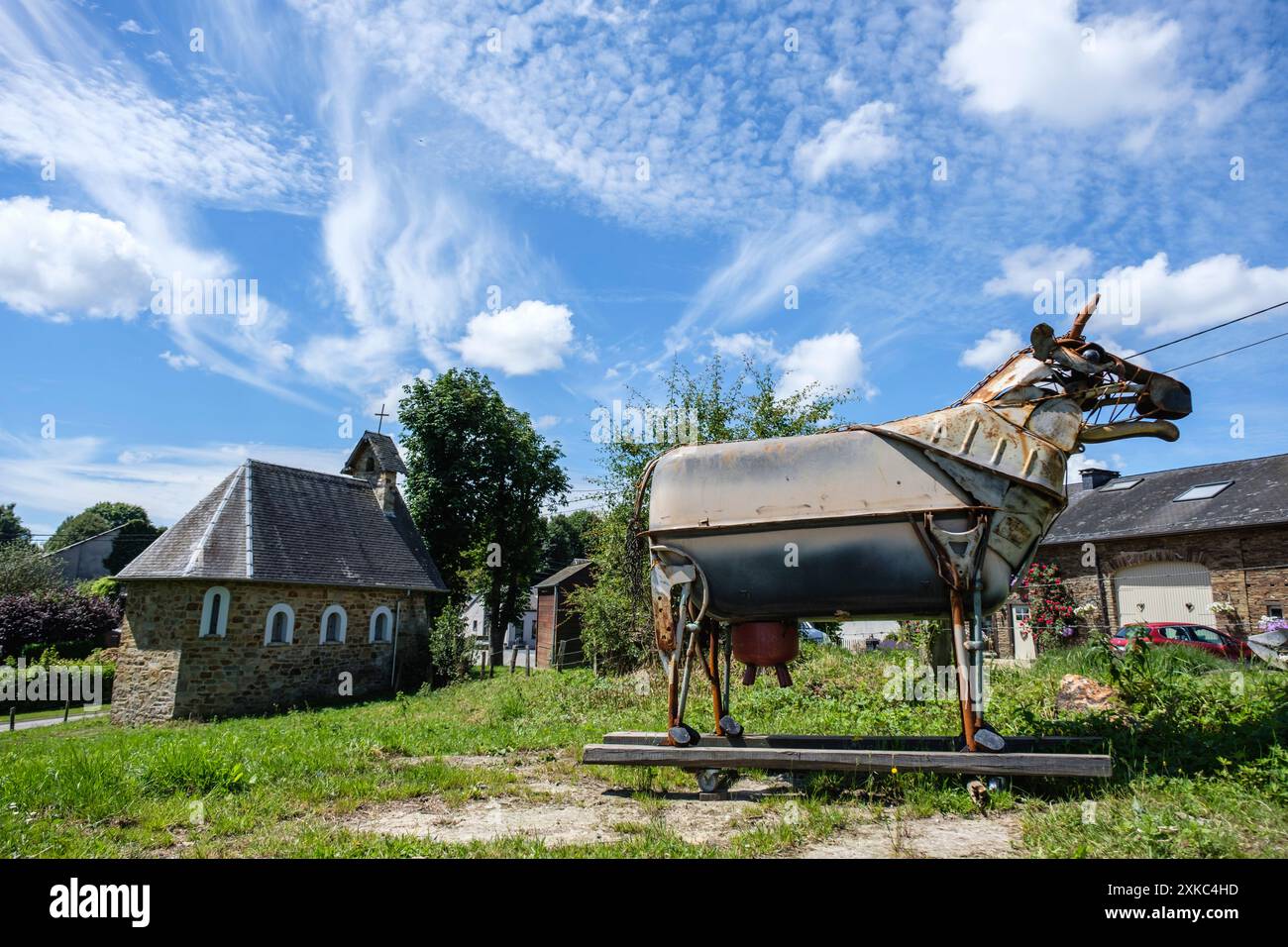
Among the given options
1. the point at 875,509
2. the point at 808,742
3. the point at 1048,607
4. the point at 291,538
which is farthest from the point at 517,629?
the point at 875,509

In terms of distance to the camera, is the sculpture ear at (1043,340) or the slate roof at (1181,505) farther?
the slate roof at (1181,505)

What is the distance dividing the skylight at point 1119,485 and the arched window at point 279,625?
30446 millimetres

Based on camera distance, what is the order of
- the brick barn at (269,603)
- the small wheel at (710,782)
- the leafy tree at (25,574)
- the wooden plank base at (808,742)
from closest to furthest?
the small wheel at (710,782)
the wooden plank base at (808,742)
the brick barn at (269,603)
the leafy tree at (25,574)

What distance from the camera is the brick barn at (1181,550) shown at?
20.6 meters

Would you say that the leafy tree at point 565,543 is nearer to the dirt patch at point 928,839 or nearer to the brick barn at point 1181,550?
the brick barn at point 1181,550

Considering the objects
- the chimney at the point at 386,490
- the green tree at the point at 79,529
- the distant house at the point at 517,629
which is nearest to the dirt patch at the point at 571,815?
the chimney at the point at 386,490

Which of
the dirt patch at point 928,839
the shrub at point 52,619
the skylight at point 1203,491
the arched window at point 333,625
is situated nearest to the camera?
the dirt patch at point 928,839

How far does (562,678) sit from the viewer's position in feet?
57.2

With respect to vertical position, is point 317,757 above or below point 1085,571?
below

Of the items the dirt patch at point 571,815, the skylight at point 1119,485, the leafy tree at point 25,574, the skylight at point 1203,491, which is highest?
the skylight at point 1119,485

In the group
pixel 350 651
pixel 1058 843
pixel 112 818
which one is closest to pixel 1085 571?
pixel 1058 843
